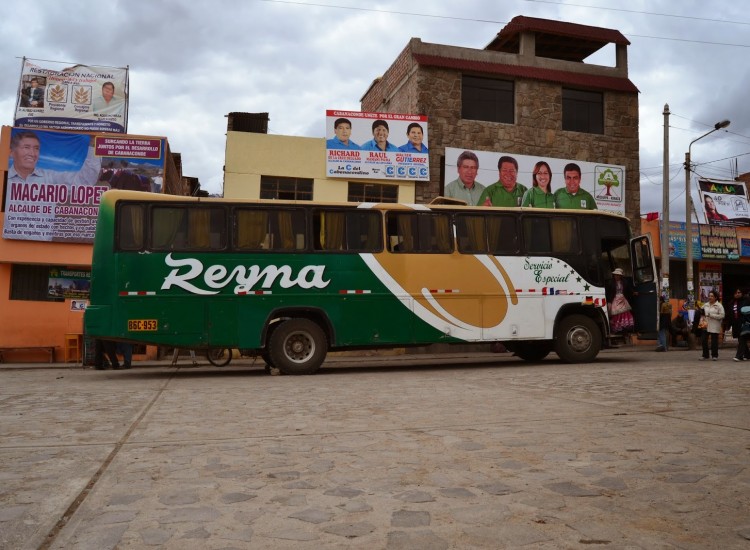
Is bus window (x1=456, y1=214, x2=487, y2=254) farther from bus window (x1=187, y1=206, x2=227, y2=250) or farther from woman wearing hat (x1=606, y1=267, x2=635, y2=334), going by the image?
bus window (x1=187, y1=206, x2=227, y2=250)

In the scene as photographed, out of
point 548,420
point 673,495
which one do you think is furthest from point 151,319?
point 673,495

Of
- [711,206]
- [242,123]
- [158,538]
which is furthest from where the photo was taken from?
[711,206]

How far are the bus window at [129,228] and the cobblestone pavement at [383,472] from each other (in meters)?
4.69

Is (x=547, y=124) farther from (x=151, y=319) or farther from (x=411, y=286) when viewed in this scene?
(x=151, y=319)

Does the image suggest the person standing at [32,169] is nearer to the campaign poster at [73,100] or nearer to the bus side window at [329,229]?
the campaign poster at [73,100]

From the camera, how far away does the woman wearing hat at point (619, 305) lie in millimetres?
14766

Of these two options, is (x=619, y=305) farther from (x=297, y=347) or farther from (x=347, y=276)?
(x=297, y=347)

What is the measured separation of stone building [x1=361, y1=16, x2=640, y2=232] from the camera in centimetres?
2262

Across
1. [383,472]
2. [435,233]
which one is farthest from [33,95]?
[383,472]

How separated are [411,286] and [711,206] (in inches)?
774

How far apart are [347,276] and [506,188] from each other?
11.4 m

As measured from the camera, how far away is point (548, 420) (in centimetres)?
605

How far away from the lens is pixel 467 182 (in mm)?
22312

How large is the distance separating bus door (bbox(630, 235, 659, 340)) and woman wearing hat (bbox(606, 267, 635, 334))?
0.17 m
